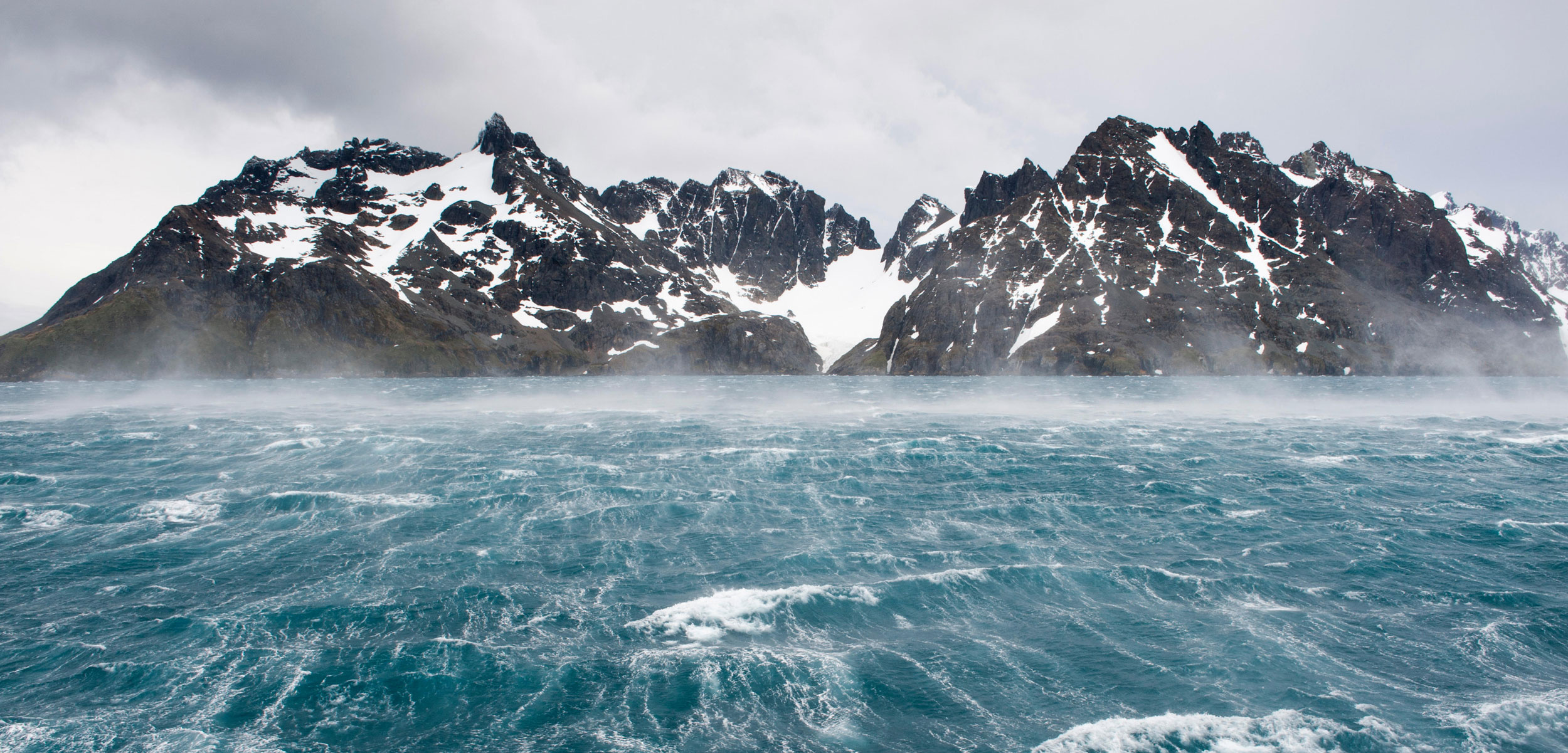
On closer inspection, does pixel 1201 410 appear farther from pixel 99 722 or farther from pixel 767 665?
pixel 99 722

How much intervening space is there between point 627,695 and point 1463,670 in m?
23.4

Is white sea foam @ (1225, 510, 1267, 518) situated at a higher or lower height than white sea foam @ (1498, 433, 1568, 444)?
lower

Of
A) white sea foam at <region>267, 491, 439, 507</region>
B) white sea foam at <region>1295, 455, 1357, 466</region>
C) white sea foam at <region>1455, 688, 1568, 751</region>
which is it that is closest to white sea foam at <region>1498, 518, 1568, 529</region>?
white sea foam at <region>1295, 455, 1357, 466</region>

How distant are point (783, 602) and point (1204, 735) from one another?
13200 millimetres

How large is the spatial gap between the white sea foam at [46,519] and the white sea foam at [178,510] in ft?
9.45

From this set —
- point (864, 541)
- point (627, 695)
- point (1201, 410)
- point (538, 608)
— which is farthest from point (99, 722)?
point (1201, 410)

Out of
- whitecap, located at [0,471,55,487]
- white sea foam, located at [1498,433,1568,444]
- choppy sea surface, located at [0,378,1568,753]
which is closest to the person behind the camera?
choppy sea surface, located at [0,378,1568,753]

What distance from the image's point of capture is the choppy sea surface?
1714cm

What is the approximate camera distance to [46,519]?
1425 inches

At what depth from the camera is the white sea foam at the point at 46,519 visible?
34.9m

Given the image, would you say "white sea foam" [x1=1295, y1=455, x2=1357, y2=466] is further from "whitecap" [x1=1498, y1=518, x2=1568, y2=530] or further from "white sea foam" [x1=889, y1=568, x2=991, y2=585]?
"white sea foam" [x1=889, y1=568, x2=991, y2=585]

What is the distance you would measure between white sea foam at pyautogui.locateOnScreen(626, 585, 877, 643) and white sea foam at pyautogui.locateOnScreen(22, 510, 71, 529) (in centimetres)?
3417

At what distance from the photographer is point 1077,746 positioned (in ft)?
53.0

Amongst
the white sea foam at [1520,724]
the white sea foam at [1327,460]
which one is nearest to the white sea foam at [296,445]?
the white sea foam at [1520,724]
